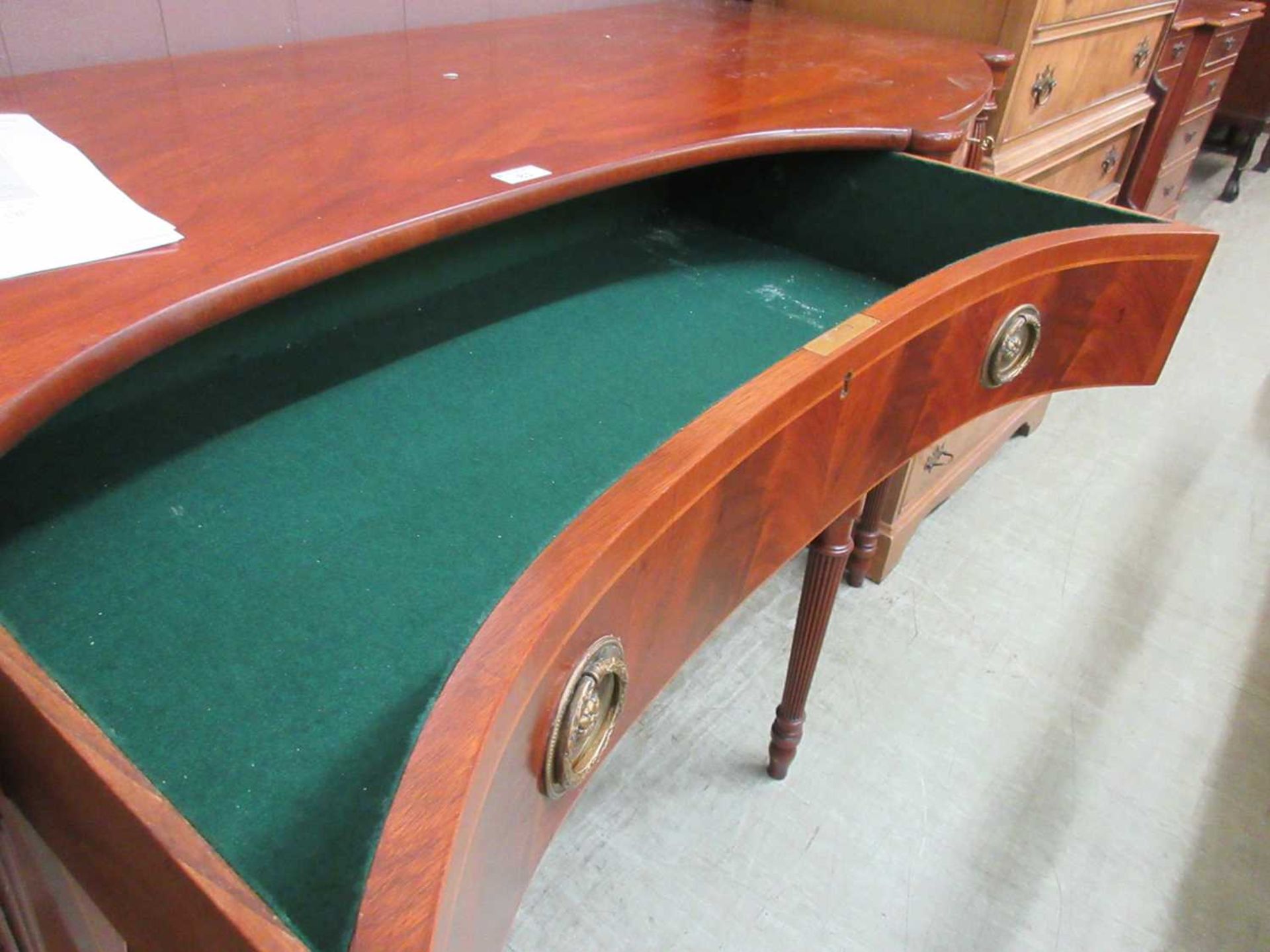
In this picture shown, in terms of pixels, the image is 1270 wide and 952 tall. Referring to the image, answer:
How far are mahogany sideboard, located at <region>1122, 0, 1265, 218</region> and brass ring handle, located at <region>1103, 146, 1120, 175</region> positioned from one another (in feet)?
0.62

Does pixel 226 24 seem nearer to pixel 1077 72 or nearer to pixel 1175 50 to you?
pixel 1077 72

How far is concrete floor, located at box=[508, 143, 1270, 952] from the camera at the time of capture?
3.23 feet

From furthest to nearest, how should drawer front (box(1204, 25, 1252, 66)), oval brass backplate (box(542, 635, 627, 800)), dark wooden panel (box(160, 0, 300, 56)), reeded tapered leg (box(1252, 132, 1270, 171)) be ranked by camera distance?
reeded tapered leg (box(1252, 132, 1270, 171)) → drawer front (box(1204, 25, 1252, 66)) → dark wooden panel (box(160, 0, 300, 56)) → oval brass backplate (box(542, 635, 627, 800))

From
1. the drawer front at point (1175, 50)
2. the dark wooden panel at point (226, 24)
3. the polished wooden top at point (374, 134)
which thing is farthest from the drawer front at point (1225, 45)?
the dark wooden panel at point (226, 24)

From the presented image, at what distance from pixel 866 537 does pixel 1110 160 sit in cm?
103

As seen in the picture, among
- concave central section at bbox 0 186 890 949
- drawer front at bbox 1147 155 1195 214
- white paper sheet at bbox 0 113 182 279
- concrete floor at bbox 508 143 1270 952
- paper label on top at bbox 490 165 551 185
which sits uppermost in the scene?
paper label on top at bbox 490 165 551 185

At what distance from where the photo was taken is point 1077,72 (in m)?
1.45

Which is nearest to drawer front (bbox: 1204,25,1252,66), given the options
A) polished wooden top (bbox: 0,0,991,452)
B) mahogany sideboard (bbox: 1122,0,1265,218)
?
mahogany sideboard (bbox: 1122,0,1265,218)

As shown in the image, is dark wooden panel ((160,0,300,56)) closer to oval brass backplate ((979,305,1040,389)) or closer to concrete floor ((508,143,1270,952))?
oval brass backplate ((979,305,1040,389))

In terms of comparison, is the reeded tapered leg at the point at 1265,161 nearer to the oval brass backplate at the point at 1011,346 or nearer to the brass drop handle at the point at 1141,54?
the brass drop handle at the point at 1141,54

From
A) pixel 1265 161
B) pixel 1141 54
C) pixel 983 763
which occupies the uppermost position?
pixel 1141 54

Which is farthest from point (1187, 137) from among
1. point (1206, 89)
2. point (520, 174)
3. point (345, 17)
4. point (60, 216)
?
point (60, 216)

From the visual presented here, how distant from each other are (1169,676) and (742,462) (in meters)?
1.07

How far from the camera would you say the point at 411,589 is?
0.52 meters
